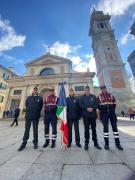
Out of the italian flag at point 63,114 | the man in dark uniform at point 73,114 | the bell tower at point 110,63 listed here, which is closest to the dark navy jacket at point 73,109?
the man in dark uniform at point 73,114

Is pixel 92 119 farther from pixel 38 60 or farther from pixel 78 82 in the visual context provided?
pixel 38 60

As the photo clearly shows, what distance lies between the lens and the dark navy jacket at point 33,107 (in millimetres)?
4269

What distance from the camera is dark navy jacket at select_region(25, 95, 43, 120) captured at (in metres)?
4.27

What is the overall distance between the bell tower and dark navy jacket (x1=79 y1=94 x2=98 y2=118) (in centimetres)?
2574

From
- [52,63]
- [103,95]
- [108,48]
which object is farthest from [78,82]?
[103,95]

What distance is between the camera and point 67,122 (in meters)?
4.45

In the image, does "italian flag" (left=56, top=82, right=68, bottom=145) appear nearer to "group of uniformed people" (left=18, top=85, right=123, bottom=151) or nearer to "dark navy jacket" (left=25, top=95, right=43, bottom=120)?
"group of uniformed people" (left=18, top=85, right=123, bottom=151)

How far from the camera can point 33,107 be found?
14.3 ft

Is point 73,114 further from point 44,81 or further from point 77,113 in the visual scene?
point 44,81

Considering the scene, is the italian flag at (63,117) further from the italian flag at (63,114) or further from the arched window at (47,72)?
the arched window at (47,72)

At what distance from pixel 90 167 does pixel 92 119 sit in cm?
184

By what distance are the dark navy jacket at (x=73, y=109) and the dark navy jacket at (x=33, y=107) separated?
1064mm

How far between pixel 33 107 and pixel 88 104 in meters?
1.93

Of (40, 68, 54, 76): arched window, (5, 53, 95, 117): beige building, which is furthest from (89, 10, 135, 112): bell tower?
(40, 68, 54, 76): arched window
